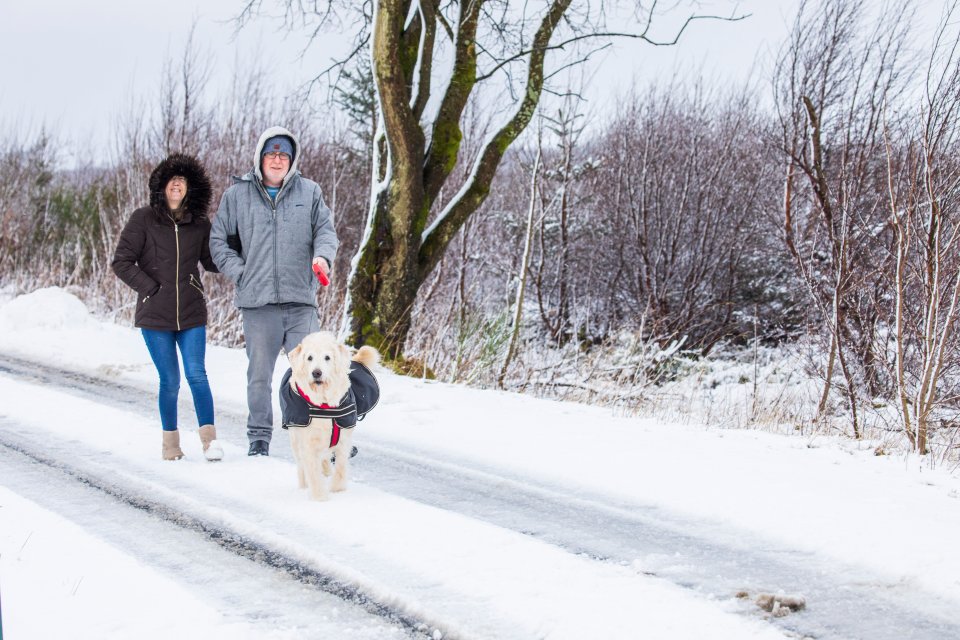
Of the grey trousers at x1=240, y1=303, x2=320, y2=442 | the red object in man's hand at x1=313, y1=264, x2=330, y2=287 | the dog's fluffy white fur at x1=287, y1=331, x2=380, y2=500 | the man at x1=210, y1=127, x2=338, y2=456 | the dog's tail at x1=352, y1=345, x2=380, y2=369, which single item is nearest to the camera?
the dog's fluffy white fur at x1=287, y1=331, x2=380, y2=500

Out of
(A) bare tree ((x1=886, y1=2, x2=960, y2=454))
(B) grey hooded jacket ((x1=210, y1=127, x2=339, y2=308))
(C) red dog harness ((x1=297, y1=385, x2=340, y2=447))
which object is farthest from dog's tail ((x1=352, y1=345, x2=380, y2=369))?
(A) bare tree ((x1=886, y1=2, x2=960, y2=454))

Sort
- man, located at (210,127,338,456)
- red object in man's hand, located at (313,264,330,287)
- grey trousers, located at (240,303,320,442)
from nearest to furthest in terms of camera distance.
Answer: red object in man's hand, located at (313,264,330,287) → man, located at (210,127,338,456) → grey trousers, located at (240,303,320,442)

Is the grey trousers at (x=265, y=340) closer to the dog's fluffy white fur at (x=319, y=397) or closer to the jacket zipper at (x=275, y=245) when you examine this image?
the jacket zipper at (x=275, y=245)

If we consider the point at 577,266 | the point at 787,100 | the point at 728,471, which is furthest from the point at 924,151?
the point at 577,266

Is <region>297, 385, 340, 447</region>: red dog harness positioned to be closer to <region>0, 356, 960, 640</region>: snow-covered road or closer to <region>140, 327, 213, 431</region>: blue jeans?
<region>0, 356, 960, 640</region>: snow-covered road

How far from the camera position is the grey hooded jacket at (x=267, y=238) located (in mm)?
5301

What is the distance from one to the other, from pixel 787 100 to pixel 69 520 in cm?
957

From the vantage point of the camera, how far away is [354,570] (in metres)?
3.32

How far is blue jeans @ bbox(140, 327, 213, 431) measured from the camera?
5277 millimetres

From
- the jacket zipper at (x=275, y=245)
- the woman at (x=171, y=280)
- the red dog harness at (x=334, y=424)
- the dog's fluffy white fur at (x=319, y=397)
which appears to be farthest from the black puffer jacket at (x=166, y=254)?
the red dog harness at (x=334, y=424)

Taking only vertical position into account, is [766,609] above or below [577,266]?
below

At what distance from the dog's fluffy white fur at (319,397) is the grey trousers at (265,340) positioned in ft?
3.44

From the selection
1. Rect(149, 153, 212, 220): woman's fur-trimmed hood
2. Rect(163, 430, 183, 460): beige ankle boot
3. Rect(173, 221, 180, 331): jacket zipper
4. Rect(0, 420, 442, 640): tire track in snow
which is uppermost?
Rect(149, 153, 212, 220): woman's fur-trimmed hood

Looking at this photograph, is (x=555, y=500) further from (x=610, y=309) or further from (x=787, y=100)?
(x=610, y=309)
